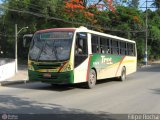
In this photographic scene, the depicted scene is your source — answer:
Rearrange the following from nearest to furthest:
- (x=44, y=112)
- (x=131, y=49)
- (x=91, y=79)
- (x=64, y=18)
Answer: (x=44, y=112)
(x=91, y=79)
(x=131, y=49)
(x=64, y=18)

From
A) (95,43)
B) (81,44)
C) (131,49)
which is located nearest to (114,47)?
(95,43)

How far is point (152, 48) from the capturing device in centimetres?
7056

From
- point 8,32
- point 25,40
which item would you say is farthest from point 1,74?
point 8,32

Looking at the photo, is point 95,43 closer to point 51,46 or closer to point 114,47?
point 51,46

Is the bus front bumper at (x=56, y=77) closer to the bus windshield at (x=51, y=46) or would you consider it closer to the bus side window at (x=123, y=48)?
the bus windshield at (x=51, y=46)

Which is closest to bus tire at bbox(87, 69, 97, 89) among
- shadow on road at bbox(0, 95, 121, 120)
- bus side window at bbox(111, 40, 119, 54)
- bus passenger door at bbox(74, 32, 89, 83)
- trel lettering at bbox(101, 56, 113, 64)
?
bus passenger door at bbox(74, 32, 89, 83)

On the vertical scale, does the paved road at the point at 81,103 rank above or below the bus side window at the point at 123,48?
below

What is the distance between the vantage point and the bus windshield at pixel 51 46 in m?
17.9

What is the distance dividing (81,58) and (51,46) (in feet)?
4.82

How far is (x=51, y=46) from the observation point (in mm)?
18250

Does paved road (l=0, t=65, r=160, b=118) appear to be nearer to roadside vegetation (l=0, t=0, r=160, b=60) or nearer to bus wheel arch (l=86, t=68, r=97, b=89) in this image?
bus wheel arch (l=86, t=68, r=97, b=89)

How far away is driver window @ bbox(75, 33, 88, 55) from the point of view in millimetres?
18406

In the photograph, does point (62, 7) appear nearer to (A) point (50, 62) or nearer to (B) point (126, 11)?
(B) point (126, 11)

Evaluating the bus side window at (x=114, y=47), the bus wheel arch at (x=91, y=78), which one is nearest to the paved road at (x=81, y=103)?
the bus wheel arch at (x=91, y=78)
